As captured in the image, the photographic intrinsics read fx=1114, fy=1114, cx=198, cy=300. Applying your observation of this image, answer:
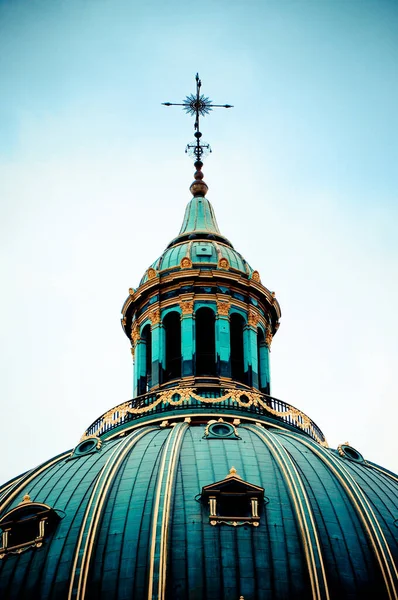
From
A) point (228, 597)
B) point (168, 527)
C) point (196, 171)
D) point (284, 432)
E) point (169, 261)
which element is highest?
point (196, 171)

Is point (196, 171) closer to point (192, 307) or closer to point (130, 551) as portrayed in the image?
point (192, 307)

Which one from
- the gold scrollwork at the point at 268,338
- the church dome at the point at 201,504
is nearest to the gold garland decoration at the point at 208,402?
the church dome at the point at 201,504

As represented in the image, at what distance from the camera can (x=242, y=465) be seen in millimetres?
37844

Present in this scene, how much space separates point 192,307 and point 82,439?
8.12m

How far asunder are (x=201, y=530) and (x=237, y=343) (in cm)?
1609

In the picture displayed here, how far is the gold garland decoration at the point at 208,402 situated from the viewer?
4391 centimetres

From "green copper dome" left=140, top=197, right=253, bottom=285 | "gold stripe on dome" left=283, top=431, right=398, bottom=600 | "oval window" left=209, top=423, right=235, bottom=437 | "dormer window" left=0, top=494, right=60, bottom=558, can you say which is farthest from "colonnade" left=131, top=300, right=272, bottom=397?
"dormer window" left=0, top=494, right=60, bottom=558

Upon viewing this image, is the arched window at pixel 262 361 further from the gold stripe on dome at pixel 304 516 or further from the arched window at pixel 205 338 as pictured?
the gold stripe on dome at pixel 304 516

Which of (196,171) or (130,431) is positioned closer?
(130,431)

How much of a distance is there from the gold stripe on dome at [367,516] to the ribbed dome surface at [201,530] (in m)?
0.04

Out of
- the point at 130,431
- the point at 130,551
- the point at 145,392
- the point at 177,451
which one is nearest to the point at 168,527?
the point at 130,551

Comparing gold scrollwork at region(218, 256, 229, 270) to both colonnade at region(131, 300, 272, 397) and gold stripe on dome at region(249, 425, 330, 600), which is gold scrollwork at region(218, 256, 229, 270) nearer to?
colonnade at region(131, 300, 272, 397)

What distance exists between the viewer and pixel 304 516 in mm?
34875

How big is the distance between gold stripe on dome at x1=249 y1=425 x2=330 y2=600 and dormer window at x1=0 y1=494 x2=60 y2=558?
303 inches
